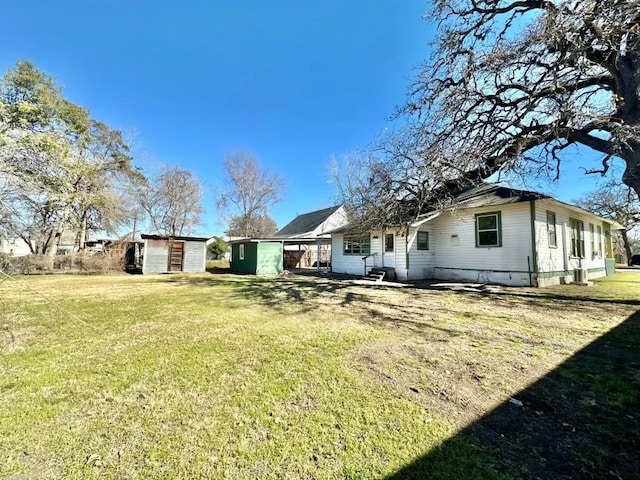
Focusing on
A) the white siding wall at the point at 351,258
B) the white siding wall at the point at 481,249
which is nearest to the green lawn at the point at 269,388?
the white siding wall at the point at 481,249

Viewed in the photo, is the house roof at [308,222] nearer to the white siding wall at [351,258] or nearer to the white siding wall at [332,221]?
the white siding wall at [332,221]

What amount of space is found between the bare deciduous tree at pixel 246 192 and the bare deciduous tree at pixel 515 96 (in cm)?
2700

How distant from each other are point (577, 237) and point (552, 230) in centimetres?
328

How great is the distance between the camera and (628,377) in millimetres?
3254

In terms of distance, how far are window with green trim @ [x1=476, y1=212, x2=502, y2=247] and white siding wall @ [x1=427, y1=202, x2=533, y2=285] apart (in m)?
0.15

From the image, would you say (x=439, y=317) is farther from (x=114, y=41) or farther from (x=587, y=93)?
(x=114, y=41)

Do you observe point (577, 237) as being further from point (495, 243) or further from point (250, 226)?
point (250, 226)

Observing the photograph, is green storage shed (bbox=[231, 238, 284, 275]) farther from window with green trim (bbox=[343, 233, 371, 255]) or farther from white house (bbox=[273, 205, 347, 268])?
white house (bbox=[273, 205, 347, 268])

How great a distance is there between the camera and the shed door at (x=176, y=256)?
62.1ft

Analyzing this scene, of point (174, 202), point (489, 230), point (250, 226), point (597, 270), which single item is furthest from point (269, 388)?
point (250, 226)

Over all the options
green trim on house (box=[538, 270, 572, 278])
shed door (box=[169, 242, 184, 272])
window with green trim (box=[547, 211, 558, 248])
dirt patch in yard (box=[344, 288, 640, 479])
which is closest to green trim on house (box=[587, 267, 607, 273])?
green trim on house (box=[538, 270, 572, 278])

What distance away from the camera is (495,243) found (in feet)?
38.0

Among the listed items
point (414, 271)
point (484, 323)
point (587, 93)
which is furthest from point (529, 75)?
point (414, 271)

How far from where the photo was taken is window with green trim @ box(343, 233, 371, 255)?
15453 mm
